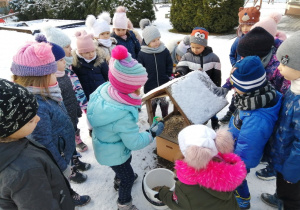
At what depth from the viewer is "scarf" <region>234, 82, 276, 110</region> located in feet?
5.50

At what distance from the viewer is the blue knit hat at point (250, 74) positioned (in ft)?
5.37

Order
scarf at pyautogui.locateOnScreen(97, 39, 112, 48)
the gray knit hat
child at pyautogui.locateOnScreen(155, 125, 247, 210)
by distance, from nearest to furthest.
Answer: child at pyautogui.locateOnScreen(155, 125, 247, 210)
the gray knit hat
scarf at pyautogui.locateOnScreen(97, 39, 112, 48)

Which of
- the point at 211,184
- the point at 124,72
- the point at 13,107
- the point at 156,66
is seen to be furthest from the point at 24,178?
→ the point at 156,66

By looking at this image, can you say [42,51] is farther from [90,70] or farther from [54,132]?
[90,70]

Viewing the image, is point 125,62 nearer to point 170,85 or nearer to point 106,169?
point 170,85

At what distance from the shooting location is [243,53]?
7.36ft

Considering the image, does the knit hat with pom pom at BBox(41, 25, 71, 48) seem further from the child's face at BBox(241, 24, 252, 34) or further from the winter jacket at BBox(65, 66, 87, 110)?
the child's face at BBox(241, 24, 252, 34)

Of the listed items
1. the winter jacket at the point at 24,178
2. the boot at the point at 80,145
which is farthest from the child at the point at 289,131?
the boot at the point at 80,145

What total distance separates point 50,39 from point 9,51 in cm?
746

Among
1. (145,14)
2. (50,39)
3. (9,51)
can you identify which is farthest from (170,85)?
(145,14)

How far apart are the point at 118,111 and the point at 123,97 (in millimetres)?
132

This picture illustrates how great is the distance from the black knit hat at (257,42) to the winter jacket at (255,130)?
0.63 meters

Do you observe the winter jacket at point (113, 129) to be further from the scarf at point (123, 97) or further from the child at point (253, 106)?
the child at point (253, 106)

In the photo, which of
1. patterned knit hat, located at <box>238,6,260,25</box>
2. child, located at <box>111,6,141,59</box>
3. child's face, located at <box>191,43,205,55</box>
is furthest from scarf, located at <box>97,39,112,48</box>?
patterned knit hat, located at <box>238,6,260,25</box>
